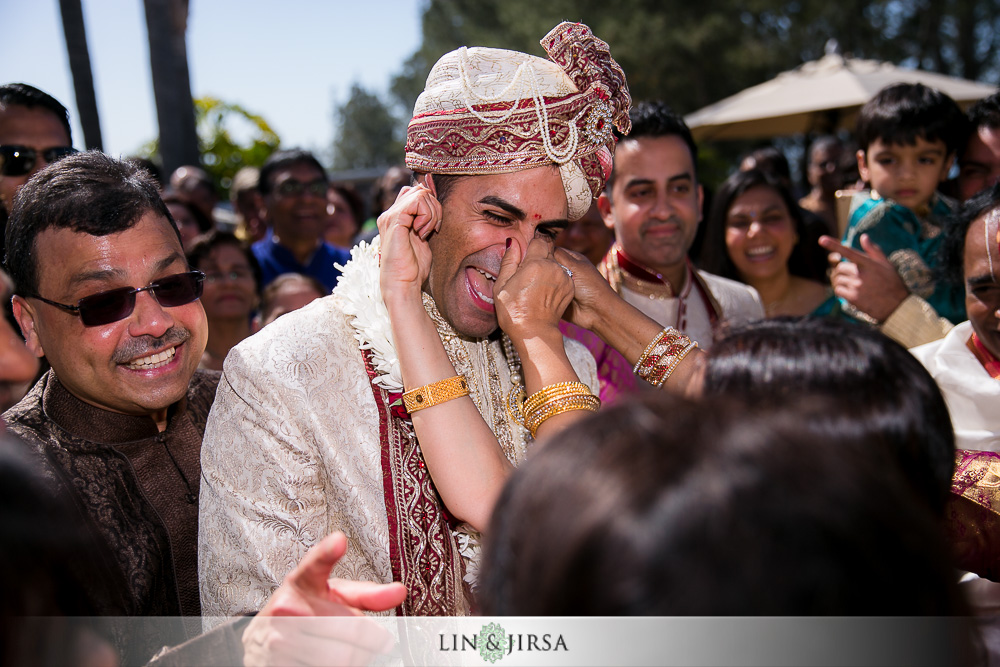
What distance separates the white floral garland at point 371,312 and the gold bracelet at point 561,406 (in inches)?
15.1

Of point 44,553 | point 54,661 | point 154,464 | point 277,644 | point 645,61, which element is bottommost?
point 154,464

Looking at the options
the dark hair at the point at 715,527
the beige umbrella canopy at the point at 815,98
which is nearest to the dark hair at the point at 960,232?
the dark hair at the point at 715,527

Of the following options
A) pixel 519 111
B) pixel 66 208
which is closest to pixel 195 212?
pixel 66 208

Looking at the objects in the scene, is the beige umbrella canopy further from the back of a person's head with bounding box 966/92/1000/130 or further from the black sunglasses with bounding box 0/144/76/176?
the black sunglasses with bounding box 0/144/76/176

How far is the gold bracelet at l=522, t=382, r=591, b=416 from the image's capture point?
1.98 m

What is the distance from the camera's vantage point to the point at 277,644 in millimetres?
1168

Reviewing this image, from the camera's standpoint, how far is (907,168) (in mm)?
4324

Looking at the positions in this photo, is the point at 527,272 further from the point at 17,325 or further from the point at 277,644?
the point at 17,325

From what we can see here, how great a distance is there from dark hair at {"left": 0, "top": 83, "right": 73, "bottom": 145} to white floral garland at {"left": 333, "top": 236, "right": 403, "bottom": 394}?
1.89 m

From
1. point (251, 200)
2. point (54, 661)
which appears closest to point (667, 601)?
point (54, 661)

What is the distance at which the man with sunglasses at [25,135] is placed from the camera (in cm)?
305

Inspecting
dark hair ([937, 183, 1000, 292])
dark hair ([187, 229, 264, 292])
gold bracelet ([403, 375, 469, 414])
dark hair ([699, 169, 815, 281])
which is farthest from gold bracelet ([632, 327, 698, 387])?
dark hair ([187, 229, 264, 292])

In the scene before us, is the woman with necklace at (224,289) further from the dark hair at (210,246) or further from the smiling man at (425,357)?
the smiling man at (425,357)

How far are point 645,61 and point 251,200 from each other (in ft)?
48.3
